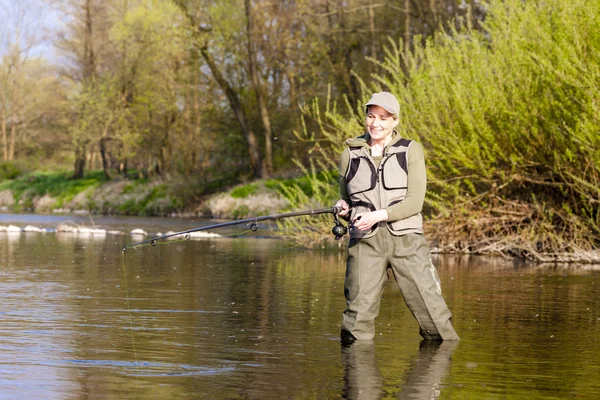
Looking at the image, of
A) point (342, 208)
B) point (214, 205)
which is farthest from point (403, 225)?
point (214, 205)

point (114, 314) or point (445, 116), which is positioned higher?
point (445, 116)

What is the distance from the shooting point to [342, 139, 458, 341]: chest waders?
7410mm

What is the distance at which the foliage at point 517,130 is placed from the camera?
1438 cm

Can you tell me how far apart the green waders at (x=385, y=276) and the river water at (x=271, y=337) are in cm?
26

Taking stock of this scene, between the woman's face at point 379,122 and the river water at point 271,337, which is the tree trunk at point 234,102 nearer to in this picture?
the river water at point 271,337

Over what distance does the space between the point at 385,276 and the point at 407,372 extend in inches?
46.1

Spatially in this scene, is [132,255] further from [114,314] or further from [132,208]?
[132,208]

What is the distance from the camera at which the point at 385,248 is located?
7465mm

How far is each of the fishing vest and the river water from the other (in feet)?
2.87

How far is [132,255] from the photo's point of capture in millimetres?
17266

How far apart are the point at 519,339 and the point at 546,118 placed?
24.6ft

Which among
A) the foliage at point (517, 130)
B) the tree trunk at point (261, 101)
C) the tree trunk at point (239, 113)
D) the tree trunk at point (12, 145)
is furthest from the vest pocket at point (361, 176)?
the tree trunk at point (12, 145)

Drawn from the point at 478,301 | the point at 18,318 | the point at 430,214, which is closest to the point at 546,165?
the point at 430,214

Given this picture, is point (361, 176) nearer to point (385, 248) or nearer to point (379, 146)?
point (379, 146)
